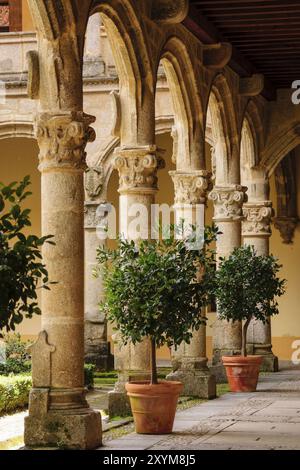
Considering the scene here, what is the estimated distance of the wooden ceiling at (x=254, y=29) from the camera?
1175 centimetres

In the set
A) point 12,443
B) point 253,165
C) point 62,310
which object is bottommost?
point 12,443

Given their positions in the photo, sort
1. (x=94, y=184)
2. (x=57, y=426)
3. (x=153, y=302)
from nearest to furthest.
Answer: (x=57, y=426) < (x=153, y=302) < (x=94, y=184)

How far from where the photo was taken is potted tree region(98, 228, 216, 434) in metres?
8.73

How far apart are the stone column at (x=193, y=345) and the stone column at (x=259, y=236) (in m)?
4.00

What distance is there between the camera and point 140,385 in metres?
8.95

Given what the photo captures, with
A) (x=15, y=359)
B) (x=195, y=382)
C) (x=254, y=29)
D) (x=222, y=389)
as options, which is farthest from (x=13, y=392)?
(x=254, y=29)

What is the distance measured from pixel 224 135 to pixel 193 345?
348 centimetres

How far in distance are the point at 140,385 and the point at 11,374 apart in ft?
11.7

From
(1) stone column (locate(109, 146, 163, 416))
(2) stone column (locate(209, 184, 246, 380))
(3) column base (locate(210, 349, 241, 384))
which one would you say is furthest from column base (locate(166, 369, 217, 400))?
(2) stone column (locate(209, 184, 246, 380))

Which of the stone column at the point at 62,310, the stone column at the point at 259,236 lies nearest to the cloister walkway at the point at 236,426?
the stone column at the point at 62,310

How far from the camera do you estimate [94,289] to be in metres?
16.2

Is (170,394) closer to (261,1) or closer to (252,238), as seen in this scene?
(261,1)

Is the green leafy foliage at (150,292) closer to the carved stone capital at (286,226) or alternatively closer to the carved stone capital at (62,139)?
the carved stone capital at (62,139)

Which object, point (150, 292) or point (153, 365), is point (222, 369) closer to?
point (153, 365)
